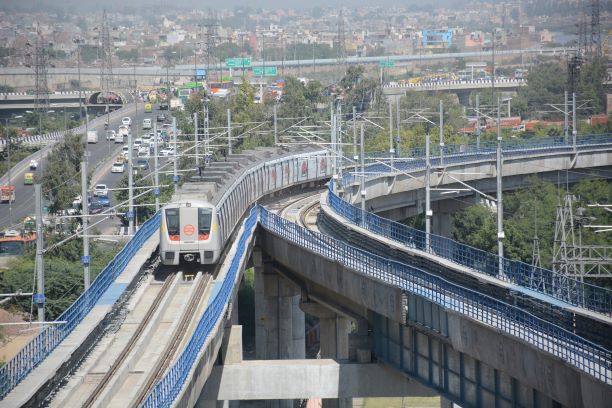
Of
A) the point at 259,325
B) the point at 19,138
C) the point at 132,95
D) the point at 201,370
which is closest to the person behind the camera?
the point at 201,370

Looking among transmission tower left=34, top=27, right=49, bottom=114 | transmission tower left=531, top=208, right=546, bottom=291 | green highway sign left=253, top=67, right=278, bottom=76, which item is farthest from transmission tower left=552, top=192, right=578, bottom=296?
green highway sign left=253, top=67, right=278, bottom=76

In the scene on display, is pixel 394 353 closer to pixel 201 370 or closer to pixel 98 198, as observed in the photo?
pixel 201 370

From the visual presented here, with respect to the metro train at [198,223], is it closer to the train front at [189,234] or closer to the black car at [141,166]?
the train front at [189,234]

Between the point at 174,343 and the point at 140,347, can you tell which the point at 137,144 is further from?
the point at 140,347

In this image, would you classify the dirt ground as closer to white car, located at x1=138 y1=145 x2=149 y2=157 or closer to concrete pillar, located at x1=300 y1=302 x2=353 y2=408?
concrete pillar, located at x1=300 y1=302 x2=353 y2=408

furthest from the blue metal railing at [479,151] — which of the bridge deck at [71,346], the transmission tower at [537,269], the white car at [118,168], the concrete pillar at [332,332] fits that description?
the bridge deck at [71,346]

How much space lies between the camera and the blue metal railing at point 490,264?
86.1ft

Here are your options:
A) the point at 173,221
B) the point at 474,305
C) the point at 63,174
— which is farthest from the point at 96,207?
the point at 474,305

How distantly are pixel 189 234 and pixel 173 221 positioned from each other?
513 mm

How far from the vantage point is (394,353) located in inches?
1252

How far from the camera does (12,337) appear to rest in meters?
44.2

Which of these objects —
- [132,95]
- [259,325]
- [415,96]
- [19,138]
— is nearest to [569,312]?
[259,325]

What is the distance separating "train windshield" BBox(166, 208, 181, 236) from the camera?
3341 cm

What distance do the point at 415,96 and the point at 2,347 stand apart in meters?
84.8
